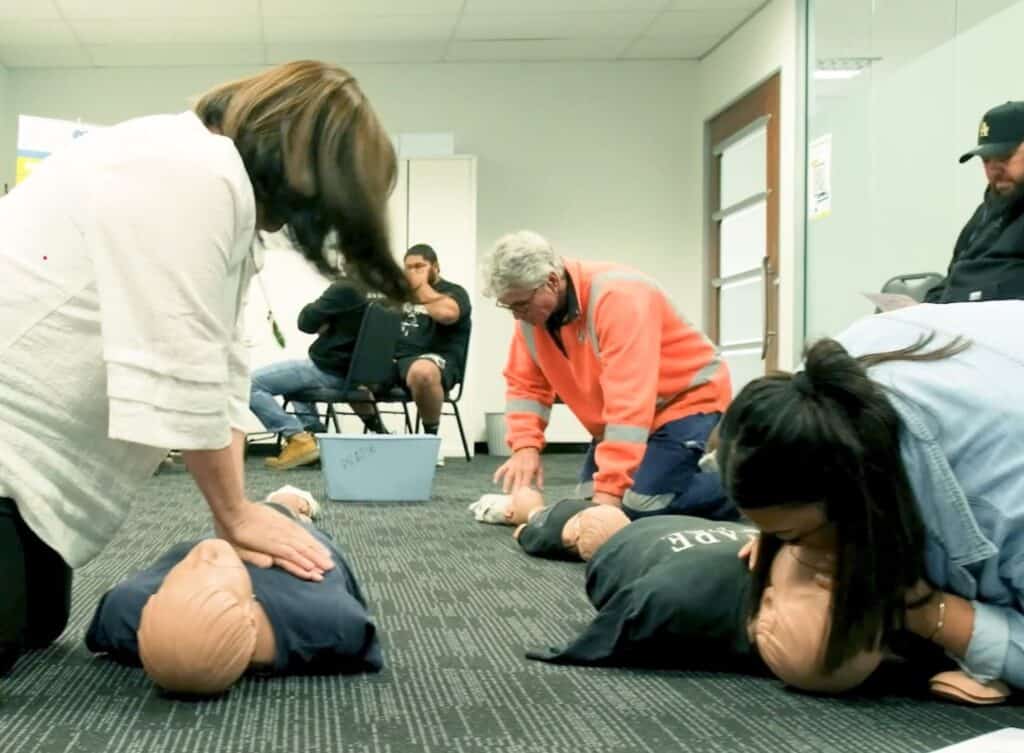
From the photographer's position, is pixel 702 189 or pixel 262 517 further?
pixel 702 189

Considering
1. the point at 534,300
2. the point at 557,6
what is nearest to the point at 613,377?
the point at 534,300

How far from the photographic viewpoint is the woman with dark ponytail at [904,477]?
108 cm

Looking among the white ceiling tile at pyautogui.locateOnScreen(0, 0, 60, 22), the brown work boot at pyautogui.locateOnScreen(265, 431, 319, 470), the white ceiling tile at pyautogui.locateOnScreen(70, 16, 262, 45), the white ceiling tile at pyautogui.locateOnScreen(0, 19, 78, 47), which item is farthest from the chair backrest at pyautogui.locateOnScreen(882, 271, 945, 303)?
the white ceiling tile at pyautogui.locateOnScreen(0, 19, 78, 47)

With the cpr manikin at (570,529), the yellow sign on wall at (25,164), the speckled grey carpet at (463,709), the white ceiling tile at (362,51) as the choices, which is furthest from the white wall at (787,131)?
the speckled grey carpet at (463,709)

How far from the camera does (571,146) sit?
245 inches

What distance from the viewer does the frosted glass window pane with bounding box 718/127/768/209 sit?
539cm

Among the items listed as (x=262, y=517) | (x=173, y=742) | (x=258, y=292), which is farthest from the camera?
(x=258, y=292)

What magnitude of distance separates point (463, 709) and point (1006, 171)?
2.25m

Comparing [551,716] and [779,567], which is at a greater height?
[779,567]

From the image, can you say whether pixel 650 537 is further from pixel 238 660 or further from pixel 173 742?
pixel 173 742

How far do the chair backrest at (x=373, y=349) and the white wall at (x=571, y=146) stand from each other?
5.36 feet

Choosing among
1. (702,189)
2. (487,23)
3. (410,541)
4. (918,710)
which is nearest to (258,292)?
(487,23)

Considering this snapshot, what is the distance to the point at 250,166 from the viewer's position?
1226 mm

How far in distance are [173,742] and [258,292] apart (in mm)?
5051
